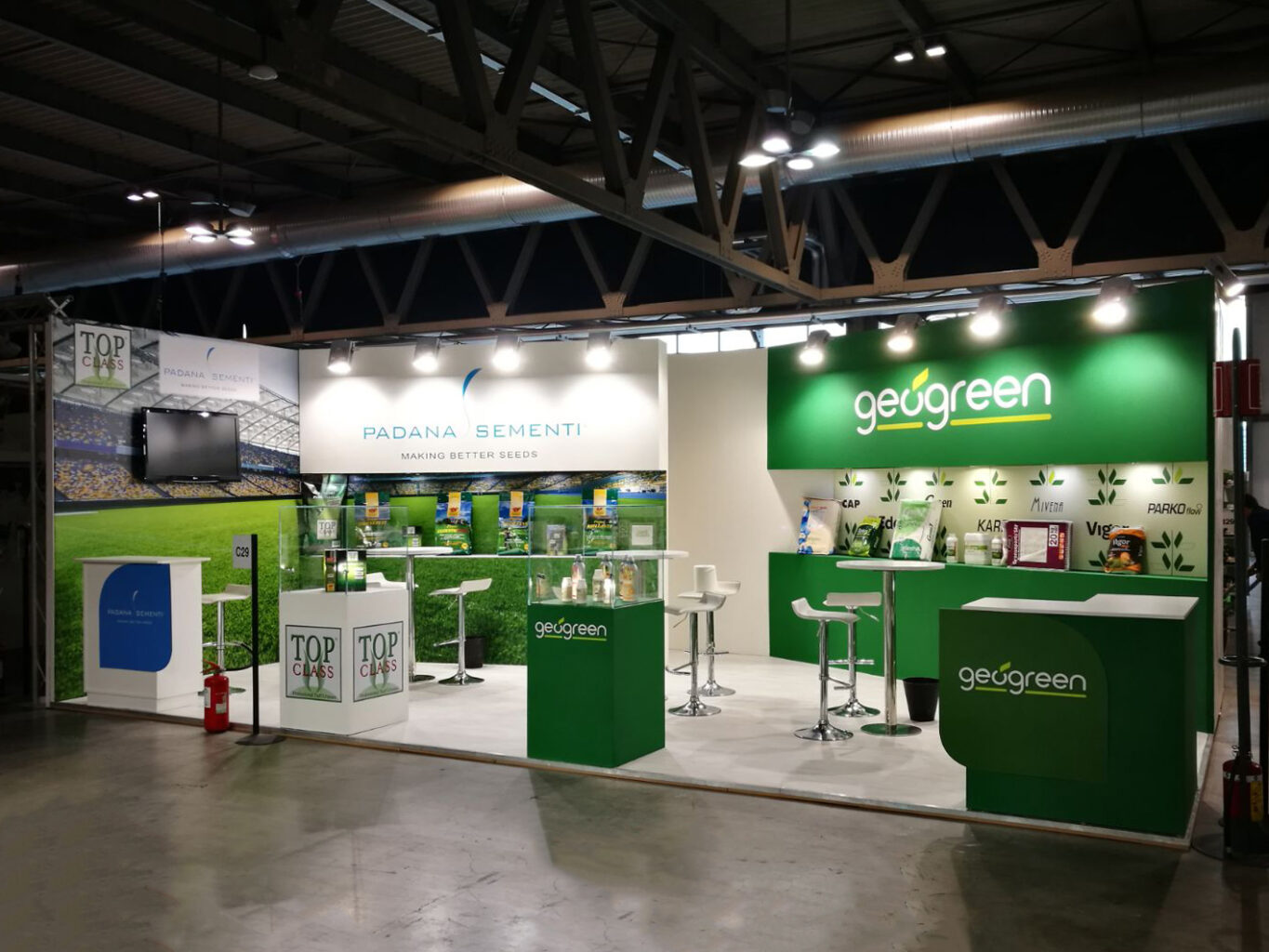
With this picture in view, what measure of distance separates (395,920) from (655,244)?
7566 millimetres

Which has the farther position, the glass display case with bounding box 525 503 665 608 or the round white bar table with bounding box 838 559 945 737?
the round white bar table with bounding box 838 559 945 737

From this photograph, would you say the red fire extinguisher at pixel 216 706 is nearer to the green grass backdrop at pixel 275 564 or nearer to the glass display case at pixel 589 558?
the green grass backdrop at pixel 275 564

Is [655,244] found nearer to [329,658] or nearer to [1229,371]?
[329,658]

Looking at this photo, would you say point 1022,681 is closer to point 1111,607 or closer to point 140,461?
point 1111,607

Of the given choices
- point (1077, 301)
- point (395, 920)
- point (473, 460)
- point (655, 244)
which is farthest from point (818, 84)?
point (395, 920)

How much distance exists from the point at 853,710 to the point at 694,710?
1052mm

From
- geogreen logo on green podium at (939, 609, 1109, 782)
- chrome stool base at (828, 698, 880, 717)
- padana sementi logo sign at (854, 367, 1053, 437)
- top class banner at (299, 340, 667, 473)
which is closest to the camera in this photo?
geogreen logo on green podium at (939, 609, 1109, 782)

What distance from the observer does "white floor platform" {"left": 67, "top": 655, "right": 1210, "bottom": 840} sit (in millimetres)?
5414

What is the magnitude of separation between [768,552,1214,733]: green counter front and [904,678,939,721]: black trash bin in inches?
24.5

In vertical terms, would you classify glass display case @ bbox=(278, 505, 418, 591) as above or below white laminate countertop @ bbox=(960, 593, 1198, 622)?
above

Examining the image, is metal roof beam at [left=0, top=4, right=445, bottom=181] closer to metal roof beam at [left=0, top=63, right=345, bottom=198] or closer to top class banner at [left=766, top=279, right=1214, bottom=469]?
metal roof beam at [left=0, top=63, right=345, bottom=198]

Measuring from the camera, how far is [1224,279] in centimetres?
680

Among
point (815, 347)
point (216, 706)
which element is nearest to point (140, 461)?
point (216, 706)

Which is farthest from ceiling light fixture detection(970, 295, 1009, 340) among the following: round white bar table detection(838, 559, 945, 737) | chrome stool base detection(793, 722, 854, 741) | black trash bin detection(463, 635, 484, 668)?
black trash bin detection(463, 635, 484, 668)
